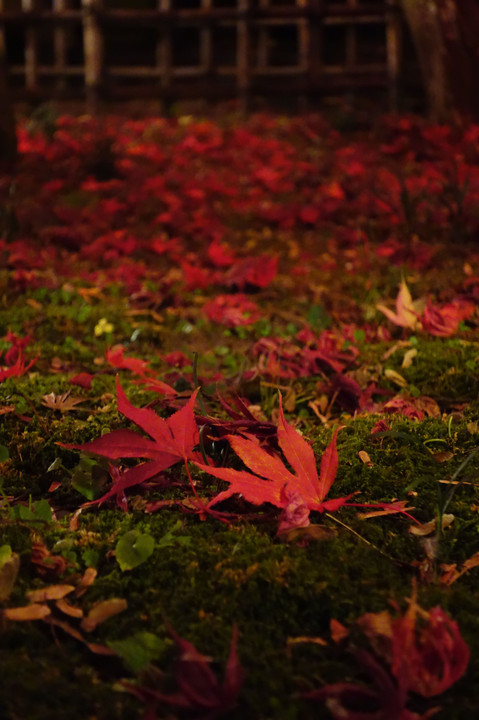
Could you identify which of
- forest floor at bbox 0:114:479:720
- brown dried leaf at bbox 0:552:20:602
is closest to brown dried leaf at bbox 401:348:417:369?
forest floor at bbox 0:114:479:720

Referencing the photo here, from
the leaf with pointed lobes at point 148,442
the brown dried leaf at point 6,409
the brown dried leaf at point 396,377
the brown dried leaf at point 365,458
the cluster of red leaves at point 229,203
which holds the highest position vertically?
the leaf with pointed lobes at point 148,442

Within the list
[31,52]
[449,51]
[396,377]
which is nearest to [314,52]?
Result: [449,51]

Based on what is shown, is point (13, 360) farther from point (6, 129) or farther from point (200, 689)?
point (6, 129)

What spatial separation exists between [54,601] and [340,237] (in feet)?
13.1

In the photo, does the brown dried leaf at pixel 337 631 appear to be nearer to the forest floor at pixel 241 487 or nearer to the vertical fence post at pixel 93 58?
the forest floor at pixel 241 487

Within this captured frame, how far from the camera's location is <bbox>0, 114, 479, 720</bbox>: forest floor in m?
1.16

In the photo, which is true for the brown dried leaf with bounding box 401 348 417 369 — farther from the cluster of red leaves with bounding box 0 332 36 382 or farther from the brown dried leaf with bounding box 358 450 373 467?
the cluster of red leaves with bounding box 0 332 36 382

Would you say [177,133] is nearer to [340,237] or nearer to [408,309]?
[340,237]

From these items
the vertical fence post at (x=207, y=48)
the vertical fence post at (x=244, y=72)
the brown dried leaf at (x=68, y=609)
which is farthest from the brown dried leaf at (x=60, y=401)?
the vertical fence post at (x=207, y=48)

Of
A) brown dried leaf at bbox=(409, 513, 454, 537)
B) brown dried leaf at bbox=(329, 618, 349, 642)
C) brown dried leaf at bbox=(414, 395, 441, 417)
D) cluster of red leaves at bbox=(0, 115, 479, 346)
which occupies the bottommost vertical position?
cluster of red leaves at bbox=(0, 115, 479, 346)

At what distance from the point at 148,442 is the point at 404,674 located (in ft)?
2.25

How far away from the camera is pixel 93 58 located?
10.4 meters

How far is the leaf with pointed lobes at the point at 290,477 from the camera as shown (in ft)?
4.83

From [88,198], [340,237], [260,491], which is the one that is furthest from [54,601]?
[88,198]
